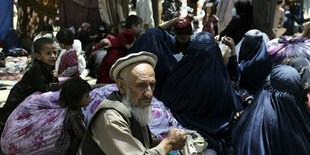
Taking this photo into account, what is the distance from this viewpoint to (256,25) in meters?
5.09

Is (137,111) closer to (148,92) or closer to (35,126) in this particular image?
(148,92)

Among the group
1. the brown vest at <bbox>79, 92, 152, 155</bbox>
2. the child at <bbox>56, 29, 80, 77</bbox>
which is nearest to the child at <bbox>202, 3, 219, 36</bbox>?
the child at <bbox>56, 29, 80, 77</bbox>

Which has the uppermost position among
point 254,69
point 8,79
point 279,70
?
point 279,70

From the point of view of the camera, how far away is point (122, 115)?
6.03 feet

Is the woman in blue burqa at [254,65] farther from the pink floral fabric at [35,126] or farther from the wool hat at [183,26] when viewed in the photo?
the pink floral fabric at [35,126]

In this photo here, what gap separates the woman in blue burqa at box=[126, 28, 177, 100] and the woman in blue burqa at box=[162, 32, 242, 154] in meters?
0.76

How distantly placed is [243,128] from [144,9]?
5914 mm

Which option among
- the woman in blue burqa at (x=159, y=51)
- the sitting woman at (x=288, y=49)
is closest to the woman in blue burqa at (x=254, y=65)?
the sitting woman at (x=288, y=49)

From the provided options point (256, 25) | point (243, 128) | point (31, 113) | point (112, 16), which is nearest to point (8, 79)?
point (112, 16)

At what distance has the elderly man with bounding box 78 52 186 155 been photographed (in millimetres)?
1779

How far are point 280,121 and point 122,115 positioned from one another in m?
1.42

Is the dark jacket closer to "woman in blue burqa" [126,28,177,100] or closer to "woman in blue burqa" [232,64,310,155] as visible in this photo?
"woman in blue burqa" [126,28,177,100]

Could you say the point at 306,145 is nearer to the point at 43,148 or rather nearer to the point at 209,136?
the point at 209,136

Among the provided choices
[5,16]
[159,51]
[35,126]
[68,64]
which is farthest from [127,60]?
[5,16]
